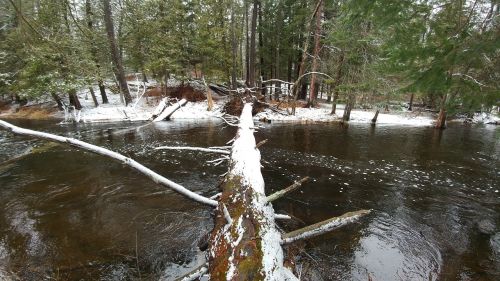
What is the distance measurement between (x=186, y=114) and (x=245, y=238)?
17050 mm

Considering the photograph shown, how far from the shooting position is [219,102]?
22531mm

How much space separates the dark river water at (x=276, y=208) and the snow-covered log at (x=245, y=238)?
A: 1.00m

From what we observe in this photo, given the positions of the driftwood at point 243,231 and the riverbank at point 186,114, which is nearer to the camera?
the driftwood at point 243,231

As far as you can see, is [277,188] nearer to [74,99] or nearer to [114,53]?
[114,53]

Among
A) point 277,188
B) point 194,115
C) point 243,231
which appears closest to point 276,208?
point 277,188

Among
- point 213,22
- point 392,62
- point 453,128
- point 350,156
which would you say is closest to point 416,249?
point 392,62

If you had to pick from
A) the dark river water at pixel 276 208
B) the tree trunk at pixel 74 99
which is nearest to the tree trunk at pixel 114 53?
the tree trunk at pixel 74 99

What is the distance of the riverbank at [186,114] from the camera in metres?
17.9

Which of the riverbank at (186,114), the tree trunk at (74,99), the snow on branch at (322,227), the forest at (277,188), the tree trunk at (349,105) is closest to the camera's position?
the snow on branch at (322,227)

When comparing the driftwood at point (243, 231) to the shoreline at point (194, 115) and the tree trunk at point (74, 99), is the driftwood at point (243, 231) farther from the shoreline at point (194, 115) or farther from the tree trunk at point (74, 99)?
the tree trunk at point (74, 99)

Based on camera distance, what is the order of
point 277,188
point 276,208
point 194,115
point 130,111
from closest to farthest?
1. point 276,208
2. point 277,188
3. point 194,115
4. point 130,111

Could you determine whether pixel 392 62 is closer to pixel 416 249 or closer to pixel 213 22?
pixel 416 249

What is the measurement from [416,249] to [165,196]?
15.3 ft

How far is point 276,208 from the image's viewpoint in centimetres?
570
